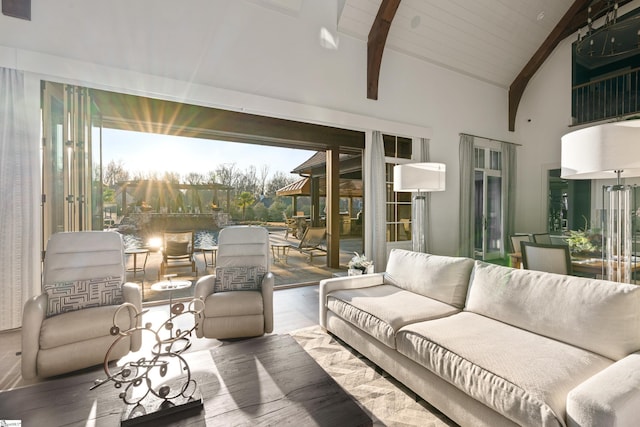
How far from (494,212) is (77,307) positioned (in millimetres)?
7353

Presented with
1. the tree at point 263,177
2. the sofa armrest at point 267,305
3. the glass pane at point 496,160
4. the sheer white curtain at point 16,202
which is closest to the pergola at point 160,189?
the tree at point 263,177

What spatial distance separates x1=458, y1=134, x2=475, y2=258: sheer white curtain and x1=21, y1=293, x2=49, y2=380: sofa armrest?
20.4 ft

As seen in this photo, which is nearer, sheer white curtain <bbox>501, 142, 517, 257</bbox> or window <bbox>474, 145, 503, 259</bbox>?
window <bbox>474, 145, 503, 259</bbox>

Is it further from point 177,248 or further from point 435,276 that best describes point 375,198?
point 177,248

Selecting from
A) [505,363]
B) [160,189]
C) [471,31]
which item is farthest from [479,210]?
[160,189]

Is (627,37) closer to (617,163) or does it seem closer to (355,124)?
(355,124)

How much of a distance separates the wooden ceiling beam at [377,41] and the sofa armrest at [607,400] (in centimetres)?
464

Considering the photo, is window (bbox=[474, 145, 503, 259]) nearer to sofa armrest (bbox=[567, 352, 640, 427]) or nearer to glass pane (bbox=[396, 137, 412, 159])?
glass pane (bbox=[396, 137, 412, 159])

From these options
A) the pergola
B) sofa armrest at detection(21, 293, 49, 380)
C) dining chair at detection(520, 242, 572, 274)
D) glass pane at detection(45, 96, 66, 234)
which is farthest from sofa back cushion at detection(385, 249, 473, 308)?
the pergola

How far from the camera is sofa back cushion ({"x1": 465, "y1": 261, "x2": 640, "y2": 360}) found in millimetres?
1508

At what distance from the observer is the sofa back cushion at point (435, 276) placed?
7.87 ft

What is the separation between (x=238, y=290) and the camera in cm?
289

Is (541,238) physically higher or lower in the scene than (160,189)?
lower

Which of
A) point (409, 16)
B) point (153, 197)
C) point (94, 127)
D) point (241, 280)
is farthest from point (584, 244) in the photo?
point (153, 197)
